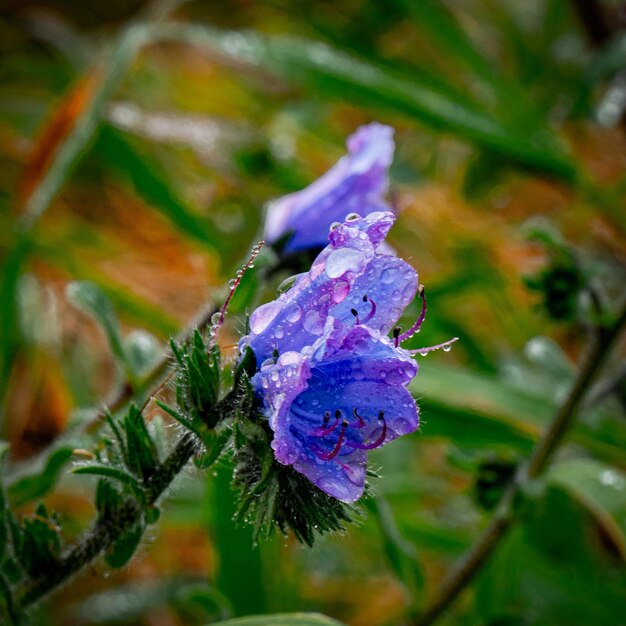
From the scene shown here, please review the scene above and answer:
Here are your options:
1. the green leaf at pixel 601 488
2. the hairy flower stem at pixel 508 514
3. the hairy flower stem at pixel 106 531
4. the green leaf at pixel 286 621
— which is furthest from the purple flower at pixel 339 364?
the green leaf at pixel 601 488

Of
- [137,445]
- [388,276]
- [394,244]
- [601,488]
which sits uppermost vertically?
[394,244]

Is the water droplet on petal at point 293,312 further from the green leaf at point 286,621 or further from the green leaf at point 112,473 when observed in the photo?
the green leaf at point 286,621

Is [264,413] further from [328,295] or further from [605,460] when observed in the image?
[605,460]

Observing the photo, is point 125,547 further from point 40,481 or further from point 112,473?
point 40,481

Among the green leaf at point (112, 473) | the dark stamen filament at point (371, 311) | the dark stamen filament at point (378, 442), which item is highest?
the dark stamen filament at point (371, 311)

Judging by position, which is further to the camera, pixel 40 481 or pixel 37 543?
pixel 40 481

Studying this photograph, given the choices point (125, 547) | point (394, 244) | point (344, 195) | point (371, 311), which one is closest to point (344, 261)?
point (371, 311)
